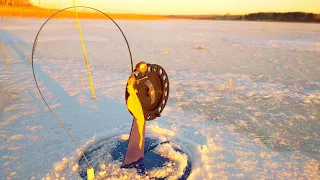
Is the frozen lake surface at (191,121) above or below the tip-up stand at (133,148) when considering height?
below

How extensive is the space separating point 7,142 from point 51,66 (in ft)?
16.5

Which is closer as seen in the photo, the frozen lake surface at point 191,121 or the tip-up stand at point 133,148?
the tip-up stand at point 133,148

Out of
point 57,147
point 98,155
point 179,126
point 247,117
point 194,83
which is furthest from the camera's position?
point 194,83

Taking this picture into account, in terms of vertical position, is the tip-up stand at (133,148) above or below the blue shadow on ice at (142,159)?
above

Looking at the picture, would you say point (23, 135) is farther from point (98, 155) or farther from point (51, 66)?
point (51, 66)

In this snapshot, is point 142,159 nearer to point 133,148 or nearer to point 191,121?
point 133,148

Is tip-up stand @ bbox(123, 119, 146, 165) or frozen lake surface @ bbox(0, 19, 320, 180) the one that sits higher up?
tip-up stand @ bbox(123, 119, 146, 165)

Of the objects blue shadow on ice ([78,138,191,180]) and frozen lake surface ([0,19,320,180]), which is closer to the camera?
blue shadow on ice ([78,138,191,180])

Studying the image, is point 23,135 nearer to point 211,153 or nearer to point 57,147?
point 57,147

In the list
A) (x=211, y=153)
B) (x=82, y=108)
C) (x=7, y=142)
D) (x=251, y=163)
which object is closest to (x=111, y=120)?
(x=82, y=108)

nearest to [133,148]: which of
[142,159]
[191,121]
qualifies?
[142,159]

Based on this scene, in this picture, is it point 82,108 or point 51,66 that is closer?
point 82,108

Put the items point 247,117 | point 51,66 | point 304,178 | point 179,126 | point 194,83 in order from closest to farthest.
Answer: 1. point 304,178
2. point 179,126
3. point 247,117
4. point 194,83
5. point 51,66

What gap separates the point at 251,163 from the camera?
9.74 feet
